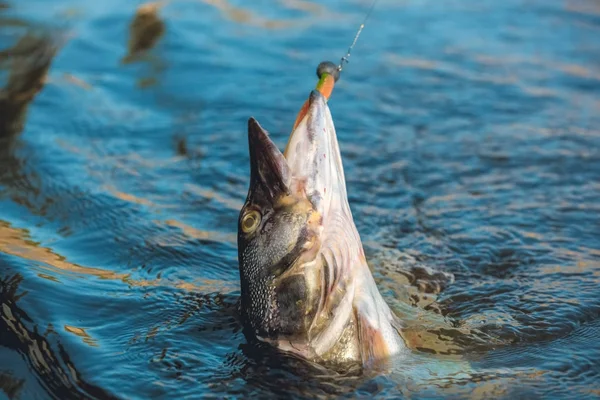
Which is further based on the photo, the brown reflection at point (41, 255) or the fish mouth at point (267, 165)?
the brown reflection at point (41, 255)

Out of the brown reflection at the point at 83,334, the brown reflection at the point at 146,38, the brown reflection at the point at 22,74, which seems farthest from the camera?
the brown reflection at the point at 146,38

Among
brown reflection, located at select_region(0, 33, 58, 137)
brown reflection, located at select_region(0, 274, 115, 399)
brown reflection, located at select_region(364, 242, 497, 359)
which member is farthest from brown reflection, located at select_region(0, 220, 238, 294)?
brown reflection, located at select_region(0, 33, 58, 137)

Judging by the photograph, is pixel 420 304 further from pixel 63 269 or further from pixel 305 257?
pixel 63 269

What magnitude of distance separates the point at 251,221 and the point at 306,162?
35 cm

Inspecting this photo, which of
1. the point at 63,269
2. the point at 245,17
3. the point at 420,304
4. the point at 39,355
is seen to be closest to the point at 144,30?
the point at 245,17

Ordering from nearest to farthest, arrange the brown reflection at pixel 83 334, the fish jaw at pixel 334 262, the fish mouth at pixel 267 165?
the fish mouth at pixel 267 165, the fish jaw at pixel 334 262, the brown reflection at pixel 83 334

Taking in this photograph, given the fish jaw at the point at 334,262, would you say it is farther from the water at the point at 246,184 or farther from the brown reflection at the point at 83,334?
the brown reflection at the point at 83,334

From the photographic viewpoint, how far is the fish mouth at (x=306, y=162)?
387 centimetres

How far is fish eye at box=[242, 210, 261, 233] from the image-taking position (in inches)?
155

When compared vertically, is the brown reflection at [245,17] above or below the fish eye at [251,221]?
above

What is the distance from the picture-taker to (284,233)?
388 centimetres

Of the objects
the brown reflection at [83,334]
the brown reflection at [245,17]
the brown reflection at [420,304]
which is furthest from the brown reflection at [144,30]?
the brown reflection at [83,334]

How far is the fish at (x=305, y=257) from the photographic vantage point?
3.88 metres

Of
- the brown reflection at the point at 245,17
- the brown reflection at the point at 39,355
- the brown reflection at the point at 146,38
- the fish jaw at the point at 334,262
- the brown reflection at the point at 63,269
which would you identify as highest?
the brown reflection at the point at 245,17
